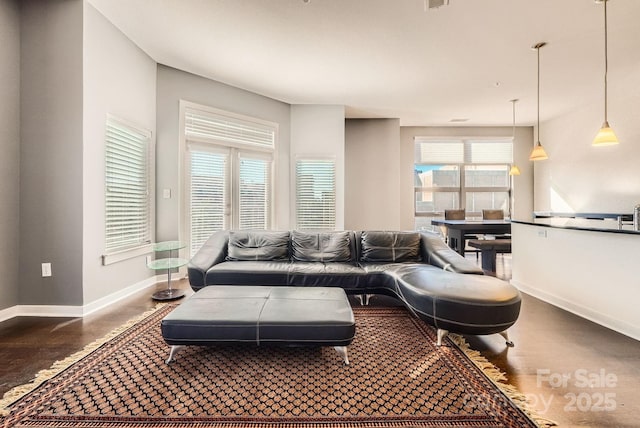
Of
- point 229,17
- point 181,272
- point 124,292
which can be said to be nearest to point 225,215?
point 181,272

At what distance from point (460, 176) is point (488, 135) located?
3.75ft

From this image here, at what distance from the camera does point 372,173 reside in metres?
6.41

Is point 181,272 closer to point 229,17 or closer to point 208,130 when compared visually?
point 208,130

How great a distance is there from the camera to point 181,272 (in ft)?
14.3

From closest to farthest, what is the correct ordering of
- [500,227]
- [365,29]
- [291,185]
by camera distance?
[365,29] → [500,227] → [291,185]

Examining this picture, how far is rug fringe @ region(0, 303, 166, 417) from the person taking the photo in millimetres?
1593

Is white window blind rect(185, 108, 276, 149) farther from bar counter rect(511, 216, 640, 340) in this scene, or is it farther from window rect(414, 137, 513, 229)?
bar counter rect(511, 216, 640, 340)

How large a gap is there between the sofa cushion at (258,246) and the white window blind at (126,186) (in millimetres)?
1213

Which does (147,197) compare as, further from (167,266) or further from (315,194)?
(315,194)

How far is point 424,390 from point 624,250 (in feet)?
7.37

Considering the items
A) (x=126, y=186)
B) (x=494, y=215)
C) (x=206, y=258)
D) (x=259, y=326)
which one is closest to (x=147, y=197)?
(x=126, y=186)

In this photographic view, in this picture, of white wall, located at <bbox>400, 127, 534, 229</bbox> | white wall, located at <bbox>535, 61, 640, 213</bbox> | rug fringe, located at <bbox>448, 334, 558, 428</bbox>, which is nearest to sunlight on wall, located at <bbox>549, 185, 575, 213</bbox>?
white wall, located at <bbox>535, 61, 640, 213</bbox>

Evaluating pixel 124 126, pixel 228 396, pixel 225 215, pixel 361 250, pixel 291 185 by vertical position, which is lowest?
pixel 228 396

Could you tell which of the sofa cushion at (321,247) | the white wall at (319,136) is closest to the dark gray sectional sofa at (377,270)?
the sofa cushion at (321,247)
